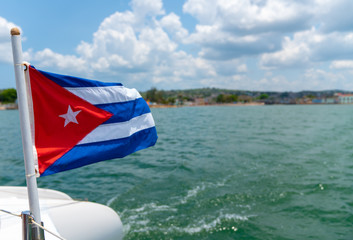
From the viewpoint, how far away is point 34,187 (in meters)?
2.59

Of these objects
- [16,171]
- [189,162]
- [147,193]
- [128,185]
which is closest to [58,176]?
[16,171]

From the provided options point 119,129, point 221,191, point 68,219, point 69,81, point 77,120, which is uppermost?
point 69,81

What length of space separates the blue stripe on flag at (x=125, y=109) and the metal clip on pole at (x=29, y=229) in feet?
4.74

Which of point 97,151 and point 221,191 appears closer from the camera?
point 97,151

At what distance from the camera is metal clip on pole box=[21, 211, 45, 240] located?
2525 millimetres

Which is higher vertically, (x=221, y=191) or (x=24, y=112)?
(x=24, y=112)

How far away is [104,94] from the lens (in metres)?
3.48

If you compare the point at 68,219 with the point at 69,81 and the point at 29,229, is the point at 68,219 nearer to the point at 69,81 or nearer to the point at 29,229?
the point at 29,229

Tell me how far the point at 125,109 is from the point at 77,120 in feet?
2.43

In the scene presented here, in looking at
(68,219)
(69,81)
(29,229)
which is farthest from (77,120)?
(68,219)

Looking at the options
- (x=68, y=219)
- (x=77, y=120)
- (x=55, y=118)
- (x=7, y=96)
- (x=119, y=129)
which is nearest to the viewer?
(x=55, y=118)

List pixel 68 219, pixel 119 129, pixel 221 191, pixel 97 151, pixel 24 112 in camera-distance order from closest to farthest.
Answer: pixel 24 112
pixel 97 151
pixel 119 129
pixel 68 219
pixel 221 191

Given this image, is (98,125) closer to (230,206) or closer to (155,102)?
(230,206)

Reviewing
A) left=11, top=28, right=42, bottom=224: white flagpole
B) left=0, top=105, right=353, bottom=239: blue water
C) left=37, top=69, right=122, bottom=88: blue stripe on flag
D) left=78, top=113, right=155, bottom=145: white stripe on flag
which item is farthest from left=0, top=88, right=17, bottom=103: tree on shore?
left=11, top=28, right=42, bottom=224: white flagpole
